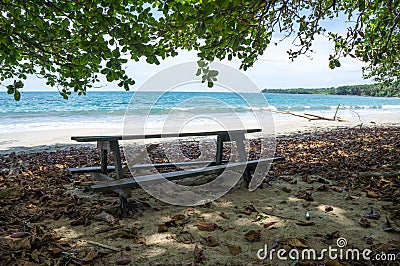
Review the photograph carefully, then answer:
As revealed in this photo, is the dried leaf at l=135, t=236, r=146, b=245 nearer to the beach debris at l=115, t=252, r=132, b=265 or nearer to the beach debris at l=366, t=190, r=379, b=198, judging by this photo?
the beach debris at l=115, t=252, r=132, b=265

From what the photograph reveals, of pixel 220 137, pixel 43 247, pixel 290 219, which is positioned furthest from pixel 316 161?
pixel 43 247

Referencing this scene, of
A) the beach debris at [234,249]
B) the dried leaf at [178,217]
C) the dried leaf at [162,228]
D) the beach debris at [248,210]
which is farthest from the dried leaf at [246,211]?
the dried leaf at [162,228]

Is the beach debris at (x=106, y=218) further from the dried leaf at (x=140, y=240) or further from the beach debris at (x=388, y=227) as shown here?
the beach debris at (x=388, y=227)

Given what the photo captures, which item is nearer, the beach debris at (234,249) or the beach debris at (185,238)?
the beach debris at (234,249)

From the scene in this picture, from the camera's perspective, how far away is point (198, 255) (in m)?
2.22

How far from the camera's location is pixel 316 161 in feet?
18.7

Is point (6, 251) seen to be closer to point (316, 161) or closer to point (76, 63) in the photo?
point (76, 63)

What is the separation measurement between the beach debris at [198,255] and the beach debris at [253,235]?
1.48 feet

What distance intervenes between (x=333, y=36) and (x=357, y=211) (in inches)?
90.4

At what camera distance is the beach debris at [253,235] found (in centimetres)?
249

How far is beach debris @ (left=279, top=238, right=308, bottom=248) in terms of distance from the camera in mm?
2352

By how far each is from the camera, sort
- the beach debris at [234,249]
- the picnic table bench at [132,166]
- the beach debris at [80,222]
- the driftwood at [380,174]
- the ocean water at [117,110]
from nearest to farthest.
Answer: the beach debris at [234,249]
the beach debris at [80,222]
the picnic table bench at [132,166]
the driftwood at [380,174]
the ocean water at [117,110]

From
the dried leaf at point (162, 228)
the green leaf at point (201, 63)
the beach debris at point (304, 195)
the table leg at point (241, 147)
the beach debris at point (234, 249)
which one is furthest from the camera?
the table leg at point (241, 147)

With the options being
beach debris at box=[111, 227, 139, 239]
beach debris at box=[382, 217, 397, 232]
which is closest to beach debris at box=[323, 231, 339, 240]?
beach debris at box=[382, 217, 397, 232]
